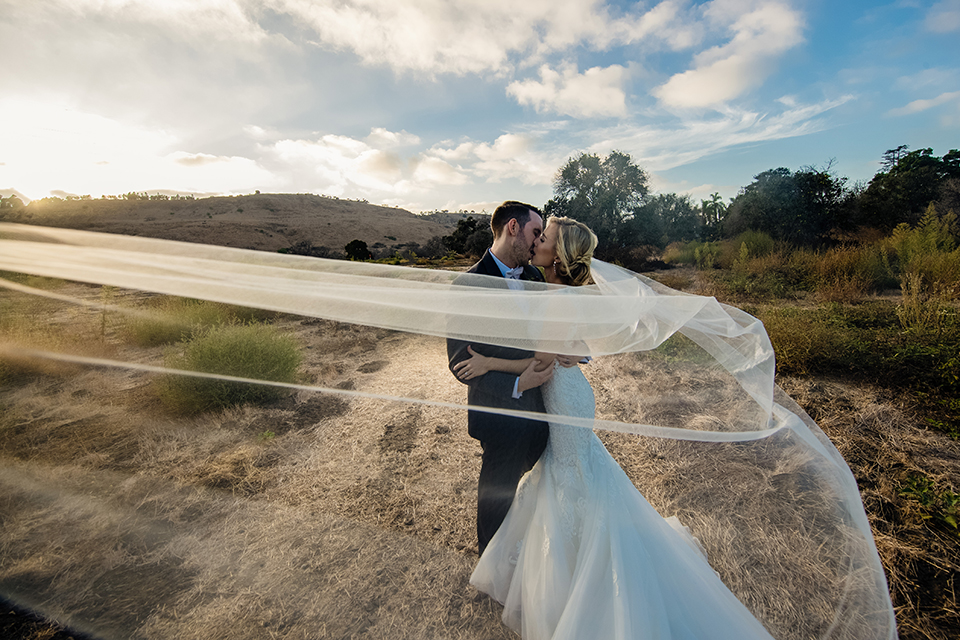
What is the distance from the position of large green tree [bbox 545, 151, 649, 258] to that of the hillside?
57.3 feet

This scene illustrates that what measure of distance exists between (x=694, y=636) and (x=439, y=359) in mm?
5124

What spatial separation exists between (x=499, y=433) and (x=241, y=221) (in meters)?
43.2

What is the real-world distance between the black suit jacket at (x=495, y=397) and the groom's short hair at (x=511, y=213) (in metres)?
0.70

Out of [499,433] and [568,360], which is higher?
[568,360]

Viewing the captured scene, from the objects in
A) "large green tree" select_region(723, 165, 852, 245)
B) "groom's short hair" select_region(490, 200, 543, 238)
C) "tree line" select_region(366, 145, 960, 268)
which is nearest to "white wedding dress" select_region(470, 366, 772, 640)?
"groom's short hair" select_region(490, 200, 543, 238)

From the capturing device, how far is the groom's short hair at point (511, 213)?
200 cm

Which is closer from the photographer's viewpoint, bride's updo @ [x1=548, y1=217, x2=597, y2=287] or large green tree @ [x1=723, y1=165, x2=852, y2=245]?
bride's updo @ [x1=548, y1=217, x2=597, y2=287]

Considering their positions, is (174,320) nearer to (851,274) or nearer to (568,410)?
(568,410)

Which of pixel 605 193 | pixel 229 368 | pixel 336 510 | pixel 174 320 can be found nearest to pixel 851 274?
pixel 605 193

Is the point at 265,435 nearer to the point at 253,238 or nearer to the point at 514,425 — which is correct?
the point at 514,425

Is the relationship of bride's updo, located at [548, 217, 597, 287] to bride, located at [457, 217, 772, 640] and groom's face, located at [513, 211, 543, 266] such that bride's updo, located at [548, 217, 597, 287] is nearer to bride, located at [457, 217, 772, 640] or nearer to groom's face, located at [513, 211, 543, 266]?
bride, located at [457, 217, 772, 640]

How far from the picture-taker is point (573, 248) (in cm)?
187

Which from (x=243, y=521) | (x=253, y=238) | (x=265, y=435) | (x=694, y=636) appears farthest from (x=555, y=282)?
(x=253, y=238)

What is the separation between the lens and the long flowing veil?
1688mm
